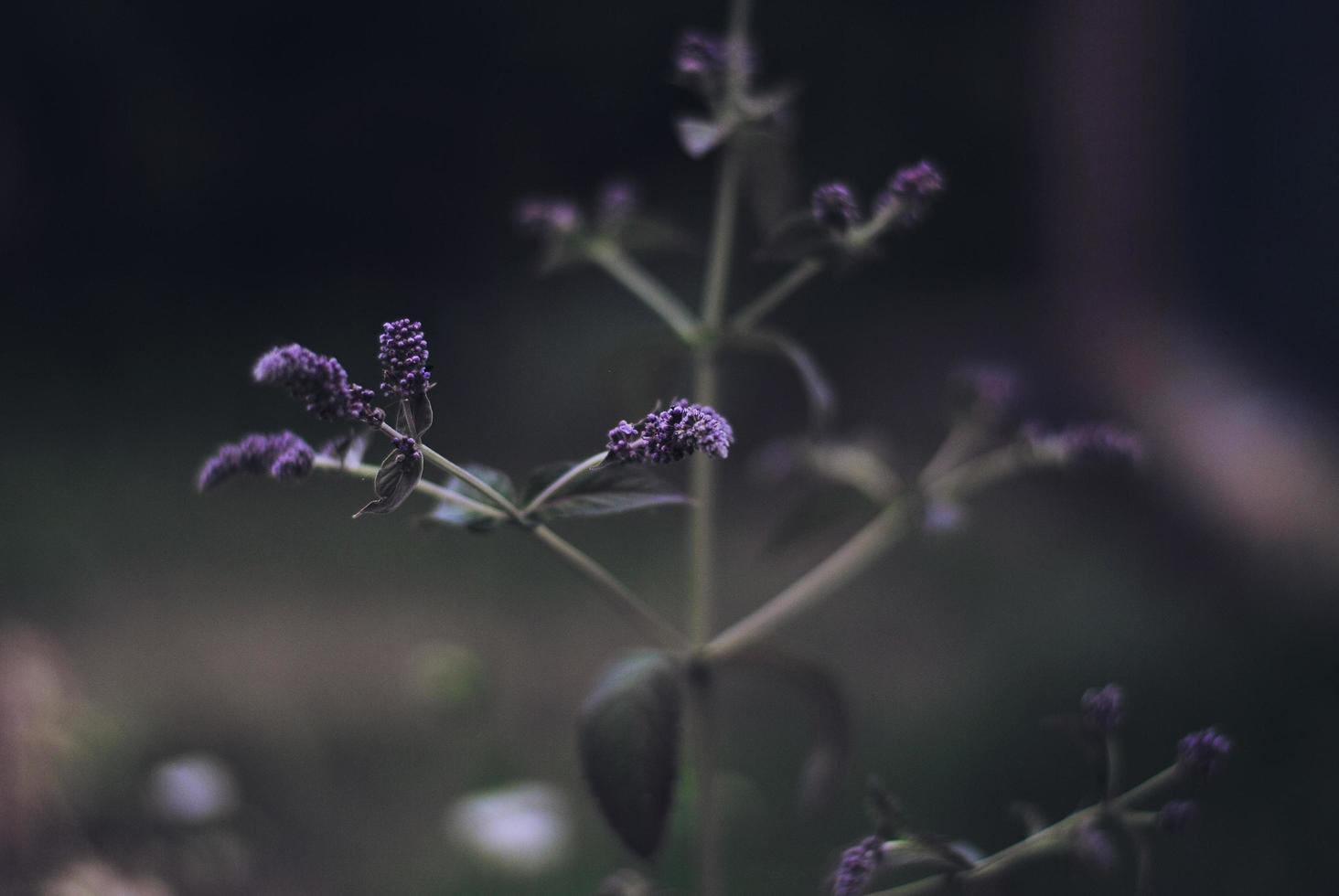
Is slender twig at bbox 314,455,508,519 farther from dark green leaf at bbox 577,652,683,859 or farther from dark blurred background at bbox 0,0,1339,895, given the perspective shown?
dark blurred background at bbox 0,0,1339,895

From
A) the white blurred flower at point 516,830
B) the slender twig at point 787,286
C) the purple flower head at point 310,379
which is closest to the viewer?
the purple flower head at point 310,379

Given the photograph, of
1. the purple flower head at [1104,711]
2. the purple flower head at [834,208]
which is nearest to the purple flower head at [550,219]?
the purple flower head at [834,208]

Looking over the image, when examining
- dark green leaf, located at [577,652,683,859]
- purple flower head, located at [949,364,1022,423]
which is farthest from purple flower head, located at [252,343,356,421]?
purple flower head, located at [949,364,1022,423]

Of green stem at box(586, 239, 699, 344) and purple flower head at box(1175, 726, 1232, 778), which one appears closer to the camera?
purple flower head at box(1175, 726, 1232, 778)

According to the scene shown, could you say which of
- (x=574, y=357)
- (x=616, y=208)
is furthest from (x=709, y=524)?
(x=574, y=357)

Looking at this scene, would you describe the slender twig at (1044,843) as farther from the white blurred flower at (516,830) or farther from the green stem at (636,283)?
the white blurred flower at (516,830)

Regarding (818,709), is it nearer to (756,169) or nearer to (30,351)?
(756,169)
